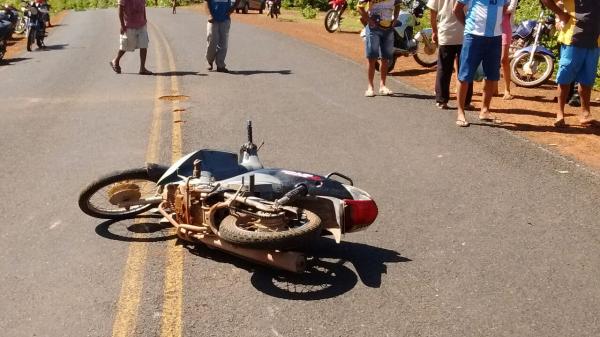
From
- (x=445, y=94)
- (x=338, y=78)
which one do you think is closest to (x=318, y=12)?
(x=338, y=78)

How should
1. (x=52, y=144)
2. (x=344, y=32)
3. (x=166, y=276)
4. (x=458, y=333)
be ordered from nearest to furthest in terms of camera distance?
(x=458, y=333) → (x=166, y=276) → (x=52, y=144) → (x=344, y=32)

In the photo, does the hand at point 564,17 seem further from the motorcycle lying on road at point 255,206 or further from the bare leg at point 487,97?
the motorcycle lying on road at point 255,206

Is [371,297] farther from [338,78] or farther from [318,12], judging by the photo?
[318,12]

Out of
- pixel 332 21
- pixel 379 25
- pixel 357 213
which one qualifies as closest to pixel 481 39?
pixel 379 25

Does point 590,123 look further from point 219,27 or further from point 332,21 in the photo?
point 332,21

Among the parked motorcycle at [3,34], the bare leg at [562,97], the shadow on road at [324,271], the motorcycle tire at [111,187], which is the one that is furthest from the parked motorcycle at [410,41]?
the parked motorcycle at [3,34]

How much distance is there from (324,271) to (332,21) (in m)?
19.2

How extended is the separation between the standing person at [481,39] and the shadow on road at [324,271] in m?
4.02

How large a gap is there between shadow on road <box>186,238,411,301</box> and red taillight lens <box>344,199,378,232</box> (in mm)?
301

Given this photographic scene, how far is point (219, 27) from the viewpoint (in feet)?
41.9

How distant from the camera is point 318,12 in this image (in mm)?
33469

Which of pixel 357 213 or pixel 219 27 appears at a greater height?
pixel 219 27

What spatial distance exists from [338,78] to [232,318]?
8717 millimetres

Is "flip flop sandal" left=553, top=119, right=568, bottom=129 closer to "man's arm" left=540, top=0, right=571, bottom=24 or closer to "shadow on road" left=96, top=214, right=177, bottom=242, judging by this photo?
"man's arm" left=540, top=0, right=571, bottom=24
